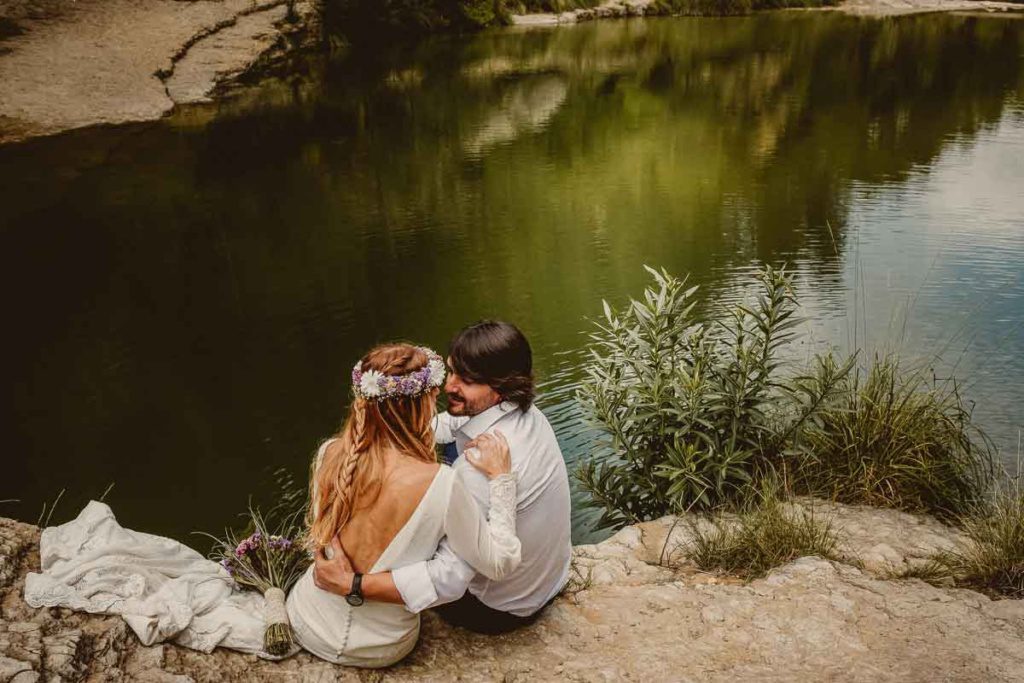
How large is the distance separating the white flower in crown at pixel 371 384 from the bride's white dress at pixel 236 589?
11.2 inches

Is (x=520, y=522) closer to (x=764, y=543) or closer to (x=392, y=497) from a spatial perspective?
(x=392, y=497)

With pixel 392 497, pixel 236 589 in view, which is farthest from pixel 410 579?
pixel 236 589

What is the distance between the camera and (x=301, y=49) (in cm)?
2341

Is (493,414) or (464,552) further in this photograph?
(493,414)

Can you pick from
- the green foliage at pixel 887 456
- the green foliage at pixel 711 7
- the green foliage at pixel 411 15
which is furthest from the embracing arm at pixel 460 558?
the green foliage at pixel 711 7

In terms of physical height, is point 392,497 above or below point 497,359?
below

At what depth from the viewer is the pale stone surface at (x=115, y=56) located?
15.4 m

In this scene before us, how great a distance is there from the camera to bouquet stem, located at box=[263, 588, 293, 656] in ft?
8.49

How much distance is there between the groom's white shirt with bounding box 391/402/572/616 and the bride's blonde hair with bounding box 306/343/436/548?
0.75 feet

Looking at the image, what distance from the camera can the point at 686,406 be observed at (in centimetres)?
414

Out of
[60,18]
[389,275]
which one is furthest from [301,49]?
[389,275]

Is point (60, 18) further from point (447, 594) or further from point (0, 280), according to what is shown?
point (447, 594)

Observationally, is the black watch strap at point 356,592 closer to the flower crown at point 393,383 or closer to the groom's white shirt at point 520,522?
the groom's white shirt at point 520,522

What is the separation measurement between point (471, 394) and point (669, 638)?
116 centimetres
